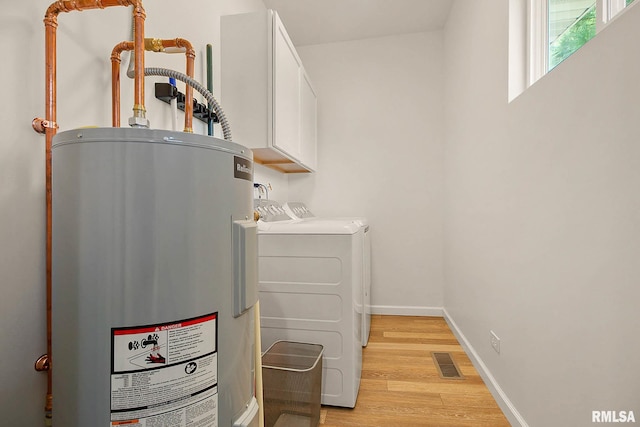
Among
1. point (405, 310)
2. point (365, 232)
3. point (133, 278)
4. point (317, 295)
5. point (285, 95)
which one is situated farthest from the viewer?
point (405, 310)

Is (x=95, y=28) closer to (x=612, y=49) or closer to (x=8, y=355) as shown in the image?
(x=8, y=355)

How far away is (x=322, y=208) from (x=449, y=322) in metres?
1.63

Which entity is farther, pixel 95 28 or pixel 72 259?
pixel 95 28

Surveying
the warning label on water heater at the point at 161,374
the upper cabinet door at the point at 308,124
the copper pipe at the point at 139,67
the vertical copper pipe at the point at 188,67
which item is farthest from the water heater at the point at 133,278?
the upper cabinet door at the point at 308,124

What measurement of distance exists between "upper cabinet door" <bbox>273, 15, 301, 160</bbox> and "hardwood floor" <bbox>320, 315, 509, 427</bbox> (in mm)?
1561

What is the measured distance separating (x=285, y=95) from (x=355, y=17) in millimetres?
1382

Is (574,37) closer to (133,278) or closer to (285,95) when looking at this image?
(285,95)

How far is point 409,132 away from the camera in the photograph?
3156 mm

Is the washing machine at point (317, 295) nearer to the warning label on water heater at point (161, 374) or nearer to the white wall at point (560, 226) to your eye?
the white wall at point (560, 226)

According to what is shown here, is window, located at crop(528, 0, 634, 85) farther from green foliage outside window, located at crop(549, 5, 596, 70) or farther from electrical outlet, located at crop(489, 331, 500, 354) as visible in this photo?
electrical outlet, located at crop(489, 331, 500, 354)

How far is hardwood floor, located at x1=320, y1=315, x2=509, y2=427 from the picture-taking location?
157 cm

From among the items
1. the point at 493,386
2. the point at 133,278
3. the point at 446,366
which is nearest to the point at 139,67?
the point at 133,278

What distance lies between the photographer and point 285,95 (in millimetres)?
2066

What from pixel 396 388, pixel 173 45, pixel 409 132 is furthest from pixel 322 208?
pixel 173 45
